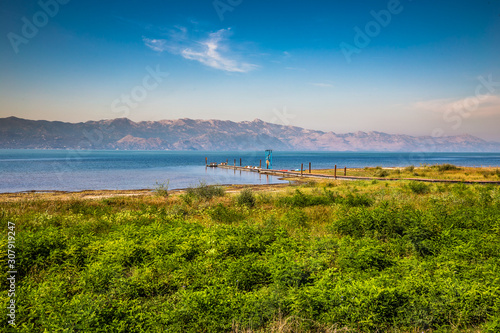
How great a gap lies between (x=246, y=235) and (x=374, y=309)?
443 cm

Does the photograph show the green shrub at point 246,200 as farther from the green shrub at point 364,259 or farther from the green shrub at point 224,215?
the green shrub at point 364,259

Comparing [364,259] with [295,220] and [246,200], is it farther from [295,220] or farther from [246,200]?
Result: [246,200]

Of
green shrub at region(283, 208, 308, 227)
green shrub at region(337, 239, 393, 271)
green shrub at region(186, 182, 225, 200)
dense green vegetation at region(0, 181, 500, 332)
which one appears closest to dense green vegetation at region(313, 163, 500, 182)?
green shrub at region(186, 182, 225, 200)

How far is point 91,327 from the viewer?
4.00m

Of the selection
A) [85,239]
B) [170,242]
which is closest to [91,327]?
[170,242]

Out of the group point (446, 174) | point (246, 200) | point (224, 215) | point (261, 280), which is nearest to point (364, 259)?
point (261, 280)

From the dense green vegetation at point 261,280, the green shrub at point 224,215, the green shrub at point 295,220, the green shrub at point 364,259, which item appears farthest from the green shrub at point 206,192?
the green shrub at point 364,259

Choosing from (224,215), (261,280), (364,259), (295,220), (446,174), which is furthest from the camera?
(446,174)

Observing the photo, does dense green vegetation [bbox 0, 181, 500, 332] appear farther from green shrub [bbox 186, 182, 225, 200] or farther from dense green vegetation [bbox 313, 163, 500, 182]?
dense green vegetation [bbox 313, 163, 500, 182]

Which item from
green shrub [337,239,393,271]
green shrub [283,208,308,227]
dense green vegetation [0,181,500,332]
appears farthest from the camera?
green shrub [283,208,308,227]

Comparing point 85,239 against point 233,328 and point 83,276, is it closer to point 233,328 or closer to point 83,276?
point 83,276

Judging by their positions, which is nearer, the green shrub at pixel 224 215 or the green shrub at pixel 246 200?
the green shrub at pixel 224 215

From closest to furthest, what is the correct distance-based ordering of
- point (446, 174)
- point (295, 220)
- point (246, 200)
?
point (295, 220) → point (246, 200) → point (446, 174)

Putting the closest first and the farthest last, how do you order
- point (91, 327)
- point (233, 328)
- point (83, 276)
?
point (91, 327), point (233, 328), point (83, 276)
